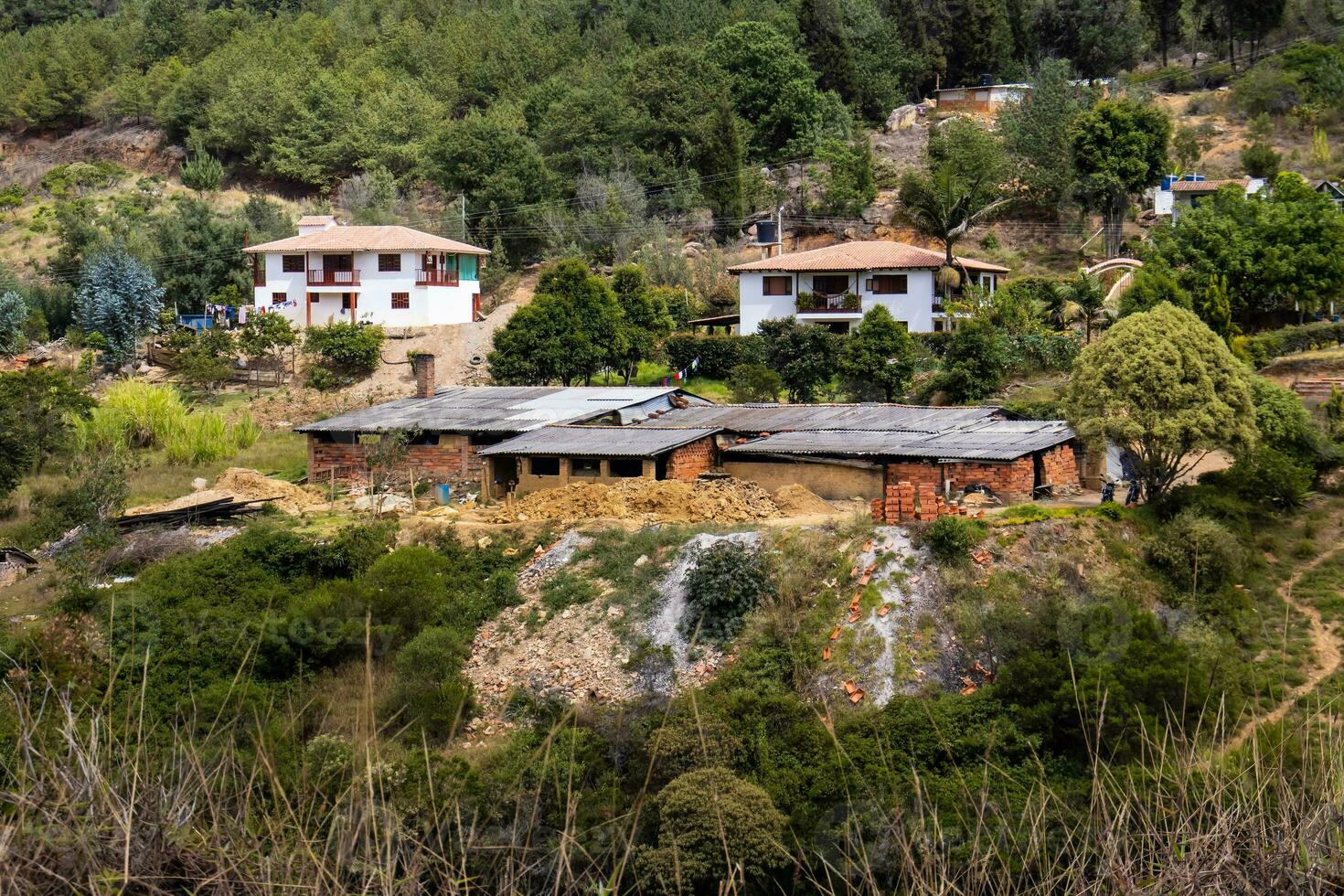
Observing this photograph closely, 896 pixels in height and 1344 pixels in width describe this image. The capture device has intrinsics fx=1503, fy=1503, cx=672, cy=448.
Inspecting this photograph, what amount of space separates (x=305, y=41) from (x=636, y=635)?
60.2m

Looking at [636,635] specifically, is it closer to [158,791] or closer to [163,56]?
[158,791]

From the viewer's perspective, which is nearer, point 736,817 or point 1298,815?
point 1298,815

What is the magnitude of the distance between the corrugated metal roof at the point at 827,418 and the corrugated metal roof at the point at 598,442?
88 centimetres

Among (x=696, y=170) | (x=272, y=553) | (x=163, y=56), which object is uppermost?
(x=163, y=56)

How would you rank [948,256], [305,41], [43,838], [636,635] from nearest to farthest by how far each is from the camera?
[43,838], [636,635], [948,256], [305,41]

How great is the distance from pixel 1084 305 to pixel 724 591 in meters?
18.1

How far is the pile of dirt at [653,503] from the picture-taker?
2525cm

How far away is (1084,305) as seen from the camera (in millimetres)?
36750

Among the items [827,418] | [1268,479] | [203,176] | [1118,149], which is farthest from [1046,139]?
[203,176]

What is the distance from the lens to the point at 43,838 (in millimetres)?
6695

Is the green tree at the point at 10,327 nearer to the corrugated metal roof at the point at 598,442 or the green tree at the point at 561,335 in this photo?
the green tree at the point at 561,335

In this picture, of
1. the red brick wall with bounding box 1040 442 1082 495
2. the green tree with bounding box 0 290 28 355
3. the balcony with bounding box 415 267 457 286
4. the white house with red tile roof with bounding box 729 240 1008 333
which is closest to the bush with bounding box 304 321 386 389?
the balcony with bounding box 415 267 457 286

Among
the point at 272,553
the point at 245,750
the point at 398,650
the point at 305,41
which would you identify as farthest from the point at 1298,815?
the point at 305,41

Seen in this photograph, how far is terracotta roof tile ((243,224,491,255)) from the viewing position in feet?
141
